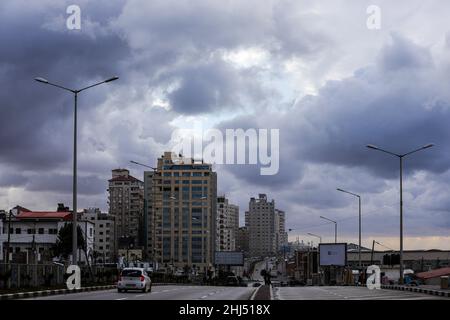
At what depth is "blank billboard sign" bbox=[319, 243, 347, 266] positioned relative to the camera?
4658 inches

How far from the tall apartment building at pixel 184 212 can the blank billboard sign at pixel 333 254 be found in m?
39.8

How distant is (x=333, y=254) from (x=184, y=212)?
61.8 metres

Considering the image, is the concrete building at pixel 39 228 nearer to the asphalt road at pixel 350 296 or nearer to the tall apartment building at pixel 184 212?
the tall apartment building at pixel 184 212

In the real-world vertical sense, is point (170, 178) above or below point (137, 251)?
above

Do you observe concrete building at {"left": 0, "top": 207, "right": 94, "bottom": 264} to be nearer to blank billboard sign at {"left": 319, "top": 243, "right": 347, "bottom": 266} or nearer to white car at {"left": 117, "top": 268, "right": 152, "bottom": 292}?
blank billboard sign at {"left": 319, "top": 243, "right": 347, "bottom": 266}

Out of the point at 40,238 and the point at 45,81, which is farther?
the point at 40,238

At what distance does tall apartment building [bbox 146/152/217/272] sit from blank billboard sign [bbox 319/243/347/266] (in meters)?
39.8

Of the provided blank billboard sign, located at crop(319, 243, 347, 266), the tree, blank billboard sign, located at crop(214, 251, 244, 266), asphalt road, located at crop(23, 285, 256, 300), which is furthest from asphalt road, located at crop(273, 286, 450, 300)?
blank billboard sign, located at crop(214, 251, 244, 266)

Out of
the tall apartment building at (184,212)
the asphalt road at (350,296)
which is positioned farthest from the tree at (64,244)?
the asphalt road at (350,296)

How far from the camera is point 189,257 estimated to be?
184250mm
